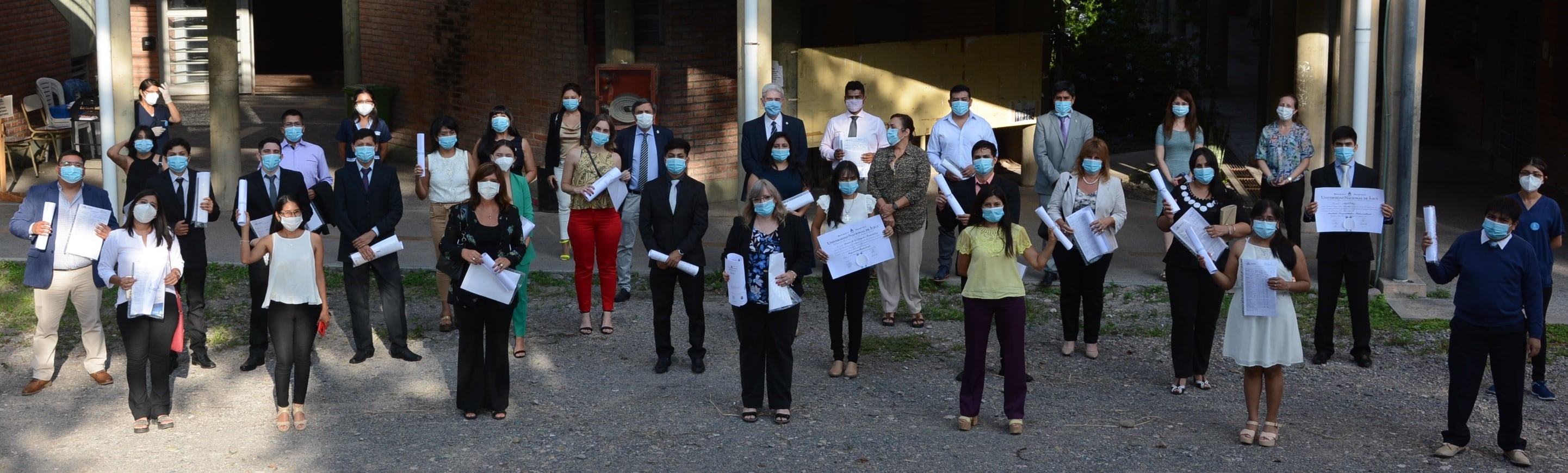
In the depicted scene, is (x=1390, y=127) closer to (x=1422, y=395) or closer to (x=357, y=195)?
(x=1422, y=395)

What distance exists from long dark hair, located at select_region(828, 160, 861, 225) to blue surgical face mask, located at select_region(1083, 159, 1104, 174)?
4.61ft

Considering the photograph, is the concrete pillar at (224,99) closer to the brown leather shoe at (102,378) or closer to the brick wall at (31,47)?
the brick wall at (31,47)

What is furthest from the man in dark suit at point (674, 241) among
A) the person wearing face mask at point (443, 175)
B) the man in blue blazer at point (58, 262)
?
the man in blue blazer at point (58, 262)

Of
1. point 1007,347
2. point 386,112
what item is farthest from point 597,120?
point 386,112

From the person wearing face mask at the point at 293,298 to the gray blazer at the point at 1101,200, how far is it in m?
4.37

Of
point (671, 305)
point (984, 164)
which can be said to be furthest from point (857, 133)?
point (671, 305)

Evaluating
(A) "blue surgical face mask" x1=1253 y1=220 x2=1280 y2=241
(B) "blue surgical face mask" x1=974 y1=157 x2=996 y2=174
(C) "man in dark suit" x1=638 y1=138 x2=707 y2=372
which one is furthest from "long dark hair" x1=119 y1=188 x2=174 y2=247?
(A) "blue surgical face mask" x1=1253 y1=220 x2=1280 y2=241

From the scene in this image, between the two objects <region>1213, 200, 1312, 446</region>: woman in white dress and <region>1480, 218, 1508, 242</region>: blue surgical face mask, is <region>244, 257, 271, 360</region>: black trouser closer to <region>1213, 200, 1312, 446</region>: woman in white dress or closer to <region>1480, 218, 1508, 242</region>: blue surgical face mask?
<region>1213, 200, 1312, 446</region>: woman in white dress

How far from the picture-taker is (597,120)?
413 inches

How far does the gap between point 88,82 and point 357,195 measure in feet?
34.8

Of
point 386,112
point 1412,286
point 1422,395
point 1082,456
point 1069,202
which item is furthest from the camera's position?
point 386,112

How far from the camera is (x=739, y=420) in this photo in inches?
341

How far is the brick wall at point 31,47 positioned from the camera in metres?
17.0

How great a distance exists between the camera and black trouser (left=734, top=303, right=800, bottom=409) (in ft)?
27.9
